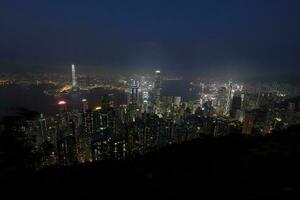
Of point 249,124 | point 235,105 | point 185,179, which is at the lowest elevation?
point 235,105

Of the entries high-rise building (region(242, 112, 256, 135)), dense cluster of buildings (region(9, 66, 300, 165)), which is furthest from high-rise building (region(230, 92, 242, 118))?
high-rise building (region(242, 112, 256, 135))

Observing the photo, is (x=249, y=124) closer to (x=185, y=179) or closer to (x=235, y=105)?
(x=235, y=105)

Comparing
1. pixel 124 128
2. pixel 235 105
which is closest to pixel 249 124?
pixel 124 128

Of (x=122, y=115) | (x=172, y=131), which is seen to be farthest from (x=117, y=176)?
(x=122, y=115)

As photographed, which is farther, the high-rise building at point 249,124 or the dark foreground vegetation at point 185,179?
the high-rise building at point 249,124

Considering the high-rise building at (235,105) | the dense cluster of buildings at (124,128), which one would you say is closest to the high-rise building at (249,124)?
the dense cluster of buildings at (124,128)

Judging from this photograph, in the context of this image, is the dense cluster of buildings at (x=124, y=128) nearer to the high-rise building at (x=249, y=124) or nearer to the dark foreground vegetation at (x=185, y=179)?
the high-rise building at (x=249, y=124)

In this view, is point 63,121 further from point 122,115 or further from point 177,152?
point 177,152

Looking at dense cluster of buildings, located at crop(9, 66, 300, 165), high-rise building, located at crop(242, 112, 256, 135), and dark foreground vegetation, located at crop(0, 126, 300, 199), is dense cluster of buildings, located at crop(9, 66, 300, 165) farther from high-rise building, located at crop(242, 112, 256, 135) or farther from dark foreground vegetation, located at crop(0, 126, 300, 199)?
dark foreground vegetation, located at crop(0, 126, 300, 199)

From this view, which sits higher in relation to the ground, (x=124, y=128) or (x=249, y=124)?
(x=249, y=124)
